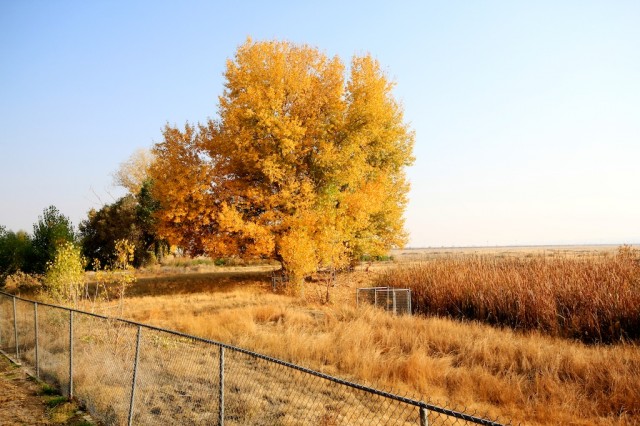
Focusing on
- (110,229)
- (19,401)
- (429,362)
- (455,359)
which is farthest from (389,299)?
(110,229)

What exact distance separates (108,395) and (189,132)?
20044 millimetres

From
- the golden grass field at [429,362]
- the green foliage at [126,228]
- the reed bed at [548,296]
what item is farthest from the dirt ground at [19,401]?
the green foliage at [126,228]

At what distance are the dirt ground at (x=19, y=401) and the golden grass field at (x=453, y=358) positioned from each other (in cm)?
→ 489

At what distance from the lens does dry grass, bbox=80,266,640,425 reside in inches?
338

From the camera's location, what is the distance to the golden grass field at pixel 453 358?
8.59m

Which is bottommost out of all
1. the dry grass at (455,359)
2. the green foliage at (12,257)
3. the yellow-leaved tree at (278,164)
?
the dry grass at (455,359)

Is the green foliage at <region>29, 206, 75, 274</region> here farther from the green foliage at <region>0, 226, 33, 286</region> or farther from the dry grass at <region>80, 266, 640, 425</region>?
the dry grass at <region>80, 266, 640, 425</region>

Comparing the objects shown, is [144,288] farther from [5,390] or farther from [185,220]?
[5,390]

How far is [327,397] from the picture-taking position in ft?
29.8

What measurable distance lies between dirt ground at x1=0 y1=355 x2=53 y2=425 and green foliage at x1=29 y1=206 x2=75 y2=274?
21.4 m

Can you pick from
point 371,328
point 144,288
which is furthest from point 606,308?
point 144,288

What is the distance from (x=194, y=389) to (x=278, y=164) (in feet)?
52.8

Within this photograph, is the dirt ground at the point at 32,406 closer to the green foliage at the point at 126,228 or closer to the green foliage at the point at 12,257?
the green foliage at the point at 12,257

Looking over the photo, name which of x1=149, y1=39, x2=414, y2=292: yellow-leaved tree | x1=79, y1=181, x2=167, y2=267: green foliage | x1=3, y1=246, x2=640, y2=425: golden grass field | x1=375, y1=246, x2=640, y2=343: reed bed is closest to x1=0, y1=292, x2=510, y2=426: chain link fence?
x1=3, y1=246, x2=640, y2=425: golden grass field
